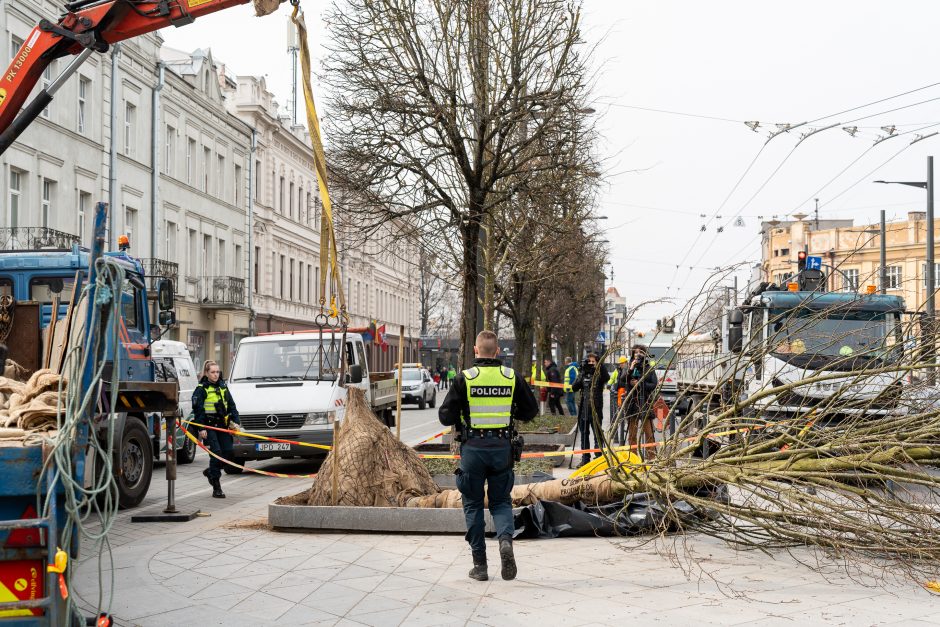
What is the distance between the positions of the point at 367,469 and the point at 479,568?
109 inches

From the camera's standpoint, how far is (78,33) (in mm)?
9125

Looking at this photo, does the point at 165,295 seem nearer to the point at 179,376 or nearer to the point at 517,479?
the point at 517,479

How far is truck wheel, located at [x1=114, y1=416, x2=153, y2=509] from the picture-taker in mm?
11641

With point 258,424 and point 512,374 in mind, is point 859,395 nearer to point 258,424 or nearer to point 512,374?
point 512,374

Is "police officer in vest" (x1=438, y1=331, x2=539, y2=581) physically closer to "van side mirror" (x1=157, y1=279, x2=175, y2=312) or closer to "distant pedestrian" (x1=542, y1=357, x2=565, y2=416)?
"van side mirror" (x1=157, y1=279, x2=175, y2=312)

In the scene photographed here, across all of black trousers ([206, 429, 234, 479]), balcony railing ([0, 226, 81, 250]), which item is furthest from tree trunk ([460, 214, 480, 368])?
balcony railing ([0, 226, 81, 250])

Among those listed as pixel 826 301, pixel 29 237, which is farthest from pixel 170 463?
pixel 29 237

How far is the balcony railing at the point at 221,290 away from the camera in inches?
1638

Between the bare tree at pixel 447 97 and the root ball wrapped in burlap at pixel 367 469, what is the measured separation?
22.2 ft

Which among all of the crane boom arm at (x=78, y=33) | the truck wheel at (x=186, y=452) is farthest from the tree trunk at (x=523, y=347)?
the crane boom arm at (x=78, y=33)

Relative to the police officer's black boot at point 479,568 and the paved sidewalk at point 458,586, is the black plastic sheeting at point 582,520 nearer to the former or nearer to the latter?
the paved sidewalk at point 458,586

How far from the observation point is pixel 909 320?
8461mm

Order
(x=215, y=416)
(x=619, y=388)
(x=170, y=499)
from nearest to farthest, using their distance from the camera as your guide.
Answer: (x=170, y=499) → (x=215, y=416) → (x=619, y=388)

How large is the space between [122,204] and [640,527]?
28.6 metres
